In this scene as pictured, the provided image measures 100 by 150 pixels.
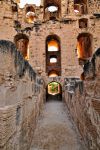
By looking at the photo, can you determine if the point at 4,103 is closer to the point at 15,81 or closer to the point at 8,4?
the point at 15,81

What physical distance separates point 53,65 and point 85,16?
6.65 metres

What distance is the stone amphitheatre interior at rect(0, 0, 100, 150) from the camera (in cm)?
318

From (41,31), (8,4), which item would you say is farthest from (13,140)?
(8,4)

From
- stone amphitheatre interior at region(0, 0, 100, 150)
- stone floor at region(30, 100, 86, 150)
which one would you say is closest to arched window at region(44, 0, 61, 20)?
stone amphitheatre interior at region(0, 0, 100, 150)

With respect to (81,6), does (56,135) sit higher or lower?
lower

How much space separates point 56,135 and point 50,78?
390 inches

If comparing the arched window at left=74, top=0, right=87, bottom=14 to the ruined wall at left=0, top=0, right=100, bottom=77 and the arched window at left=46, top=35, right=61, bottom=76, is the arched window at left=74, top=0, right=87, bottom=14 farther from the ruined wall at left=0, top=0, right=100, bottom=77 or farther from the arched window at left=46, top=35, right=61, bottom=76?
the arched window at left=46, top=35, right=61, bottom=76

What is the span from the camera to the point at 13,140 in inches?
126

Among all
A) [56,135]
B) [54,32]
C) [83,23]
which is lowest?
[56,135]

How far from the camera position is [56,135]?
6.28 meters

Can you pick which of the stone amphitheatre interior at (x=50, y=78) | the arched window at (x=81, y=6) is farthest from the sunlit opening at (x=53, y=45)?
the arched window at (x=81, y=6)

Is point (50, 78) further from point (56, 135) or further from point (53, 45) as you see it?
point (56, 135)

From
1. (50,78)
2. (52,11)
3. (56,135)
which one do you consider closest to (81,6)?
(52,11)

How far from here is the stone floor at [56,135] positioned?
215 inches
